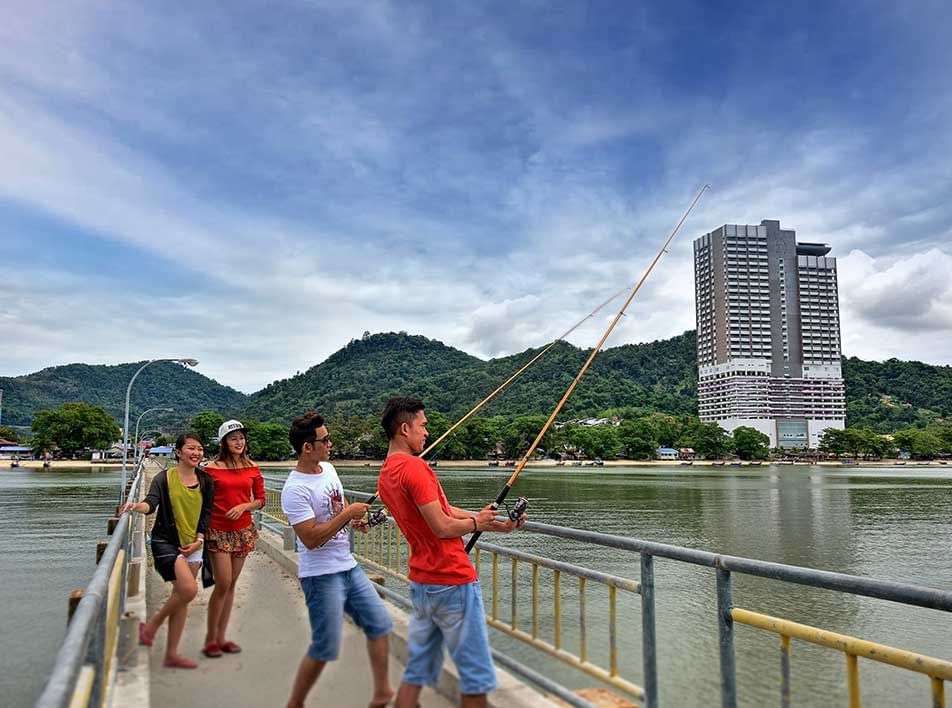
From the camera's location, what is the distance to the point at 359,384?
579 feet

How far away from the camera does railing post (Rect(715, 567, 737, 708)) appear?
9.84 feet

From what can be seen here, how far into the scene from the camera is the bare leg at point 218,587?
5169mm

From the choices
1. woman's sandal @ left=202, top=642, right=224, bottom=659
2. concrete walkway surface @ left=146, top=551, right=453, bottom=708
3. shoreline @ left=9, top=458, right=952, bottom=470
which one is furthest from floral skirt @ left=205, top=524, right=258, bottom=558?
shoreline @ left=9, top=458, right=952, bottom=470

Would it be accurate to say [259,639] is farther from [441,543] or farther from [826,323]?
[826,323]

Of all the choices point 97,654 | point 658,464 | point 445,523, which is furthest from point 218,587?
point 658,464

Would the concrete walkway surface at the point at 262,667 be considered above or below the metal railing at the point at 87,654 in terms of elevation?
below

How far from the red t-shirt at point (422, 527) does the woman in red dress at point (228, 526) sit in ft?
7.73

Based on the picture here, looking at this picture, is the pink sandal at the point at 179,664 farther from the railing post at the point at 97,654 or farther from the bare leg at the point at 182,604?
the railing post at the point at 97,654

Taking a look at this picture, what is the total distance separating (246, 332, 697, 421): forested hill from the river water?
11722 cm

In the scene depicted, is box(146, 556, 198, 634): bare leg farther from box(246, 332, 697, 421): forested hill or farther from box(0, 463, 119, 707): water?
box(246, 332, 697, 421): forested hill

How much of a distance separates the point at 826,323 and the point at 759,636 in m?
164

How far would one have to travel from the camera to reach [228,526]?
17.4 feet

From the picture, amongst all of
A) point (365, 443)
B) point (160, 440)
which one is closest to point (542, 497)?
point (365, 443)

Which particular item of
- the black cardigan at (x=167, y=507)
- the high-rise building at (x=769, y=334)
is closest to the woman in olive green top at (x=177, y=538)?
the black cardigan at (x=167, y=507)
